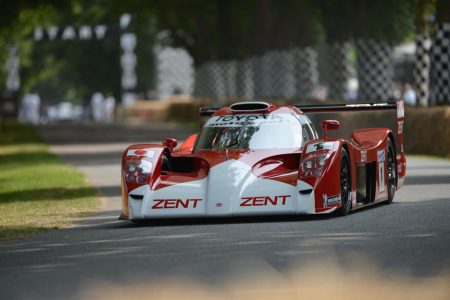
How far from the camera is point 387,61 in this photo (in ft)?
141

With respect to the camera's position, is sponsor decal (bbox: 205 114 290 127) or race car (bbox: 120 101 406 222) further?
sponsor decal (bbox: 205 114 290 127)

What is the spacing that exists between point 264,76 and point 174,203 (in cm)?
4155

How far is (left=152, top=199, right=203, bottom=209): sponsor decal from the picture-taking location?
1457cm

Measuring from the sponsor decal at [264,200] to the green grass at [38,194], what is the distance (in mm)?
2354

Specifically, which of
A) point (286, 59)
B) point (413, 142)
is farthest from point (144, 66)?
point (413, 142)

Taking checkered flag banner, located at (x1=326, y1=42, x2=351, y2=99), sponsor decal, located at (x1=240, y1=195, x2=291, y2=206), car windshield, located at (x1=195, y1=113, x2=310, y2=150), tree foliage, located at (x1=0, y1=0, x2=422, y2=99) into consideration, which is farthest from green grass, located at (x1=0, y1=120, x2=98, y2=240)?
checkered flag banner, located at (x1=326, y1=42, x2=351, y2=99)

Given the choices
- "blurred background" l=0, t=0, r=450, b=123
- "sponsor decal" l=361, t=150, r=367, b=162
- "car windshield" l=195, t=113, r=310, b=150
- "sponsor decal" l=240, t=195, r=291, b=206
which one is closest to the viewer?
"sponsor decal" l=240, t=195, r=291, b=206

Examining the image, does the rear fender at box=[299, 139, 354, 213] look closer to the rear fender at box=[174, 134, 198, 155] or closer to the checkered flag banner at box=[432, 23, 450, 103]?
the rear fender at box=[174, 134, 198, 155]

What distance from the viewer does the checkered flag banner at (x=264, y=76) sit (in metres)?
52.7

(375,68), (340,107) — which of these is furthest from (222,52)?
(340,107)

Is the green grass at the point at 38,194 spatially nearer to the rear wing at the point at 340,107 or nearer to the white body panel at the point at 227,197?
the white body panel at the point at 227,197

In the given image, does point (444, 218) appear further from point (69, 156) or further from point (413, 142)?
point (69, 156)

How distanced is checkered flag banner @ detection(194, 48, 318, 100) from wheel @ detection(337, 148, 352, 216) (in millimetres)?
35426

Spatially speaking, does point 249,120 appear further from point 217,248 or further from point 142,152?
point 217,248
